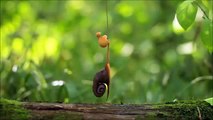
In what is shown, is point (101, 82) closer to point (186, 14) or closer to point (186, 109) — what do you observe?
point (186, 109)

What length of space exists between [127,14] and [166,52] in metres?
0.85

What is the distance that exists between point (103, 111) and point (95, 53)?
4709 mm

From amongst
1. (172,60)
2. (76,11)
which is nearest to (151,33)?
(76,11)

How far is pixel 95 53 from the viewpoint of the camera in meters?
6.94

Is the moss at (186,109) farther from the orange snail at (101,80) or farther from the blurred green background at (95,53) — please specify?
the blurred green background at (95,53)

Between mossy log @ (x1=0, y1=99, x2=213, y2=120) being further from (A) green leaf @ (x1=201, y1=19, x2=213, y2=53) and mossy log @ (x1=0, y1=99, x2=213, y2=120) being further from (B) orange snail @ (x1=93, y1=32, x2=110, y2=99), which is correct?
(A) green leaf @ (x1=201, y1=19, x2=213, y2=53)

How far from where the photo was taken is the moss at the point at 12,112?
83.9 inches

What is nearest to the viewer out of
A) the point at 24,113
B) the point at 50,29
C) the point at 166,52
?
the point at 24,113

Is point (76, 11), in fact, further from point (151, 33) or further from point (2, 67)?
point (2, 67)

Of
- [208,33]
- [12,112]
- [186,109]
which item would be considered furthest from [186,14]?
[12,112]

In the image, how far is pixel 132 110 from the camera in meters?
2.29

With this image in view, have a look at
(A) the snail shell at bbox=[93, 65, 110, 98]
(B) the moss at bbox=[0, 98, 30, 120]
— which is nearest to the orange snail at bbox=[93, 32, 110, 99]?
(A) the snail shell at bbox=[93, 65, 110, 98]

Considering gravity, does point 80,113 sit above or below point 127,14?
below

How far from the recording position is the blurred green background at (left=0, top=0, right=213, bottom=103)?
3.87m
